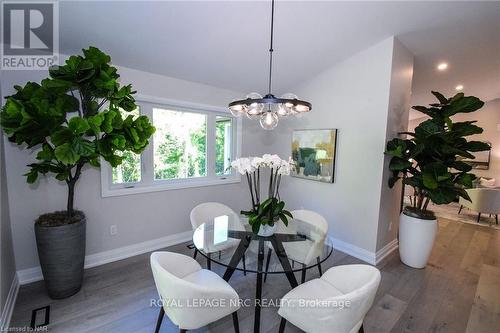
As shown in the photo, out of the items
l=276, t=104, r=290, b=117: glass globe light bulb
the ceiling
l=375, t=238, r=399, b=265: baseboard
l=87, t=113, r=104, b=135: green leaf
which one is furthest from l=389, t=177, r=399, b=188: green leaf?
l=87, t=113, r=104, b=135: green leaf

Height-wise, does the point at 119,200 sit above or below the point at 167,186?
below

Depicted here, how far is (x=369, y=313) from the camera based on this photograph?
2.02 m

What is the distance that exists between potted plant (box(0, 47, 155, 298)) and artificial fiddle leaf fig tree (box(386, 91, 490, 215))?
9.58ft

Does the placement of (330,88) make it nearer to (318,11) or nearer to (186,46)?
(318,11)

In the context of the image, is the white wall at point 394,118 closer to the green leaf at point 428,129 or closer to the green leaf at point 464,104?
the green leaf at point 428,129

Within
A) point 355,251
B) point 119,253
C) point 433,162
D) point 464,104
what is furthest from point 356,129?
point 119,253

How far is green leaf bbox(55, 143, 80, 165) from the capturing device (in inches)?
66.3

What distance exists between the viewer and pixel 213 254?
1791mm

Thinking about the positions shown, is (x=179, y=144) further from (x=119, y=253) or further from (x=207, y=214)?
(x=119, y=253)

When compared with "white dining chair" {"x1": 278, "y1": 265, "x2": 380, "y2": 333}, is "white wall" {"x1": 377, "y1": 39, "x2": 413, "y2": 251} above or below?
above

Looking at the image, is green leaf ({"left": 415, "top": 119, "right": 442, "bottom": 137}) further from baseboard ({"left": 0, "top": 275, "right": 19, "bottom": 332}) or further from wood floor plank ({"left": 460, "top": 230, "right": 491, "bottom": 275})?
baseboard ({"left": 0, "top": 275, "right": 19, "bottom": 332})

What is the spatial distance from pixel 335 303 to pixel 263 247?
2.35ft

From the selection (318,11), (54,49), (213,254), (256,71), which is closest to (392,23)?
(318,11)

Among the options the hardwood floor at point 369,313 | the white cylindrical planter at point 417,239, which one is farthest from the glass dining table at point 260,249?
the white cylindrical planter at point 417,239
